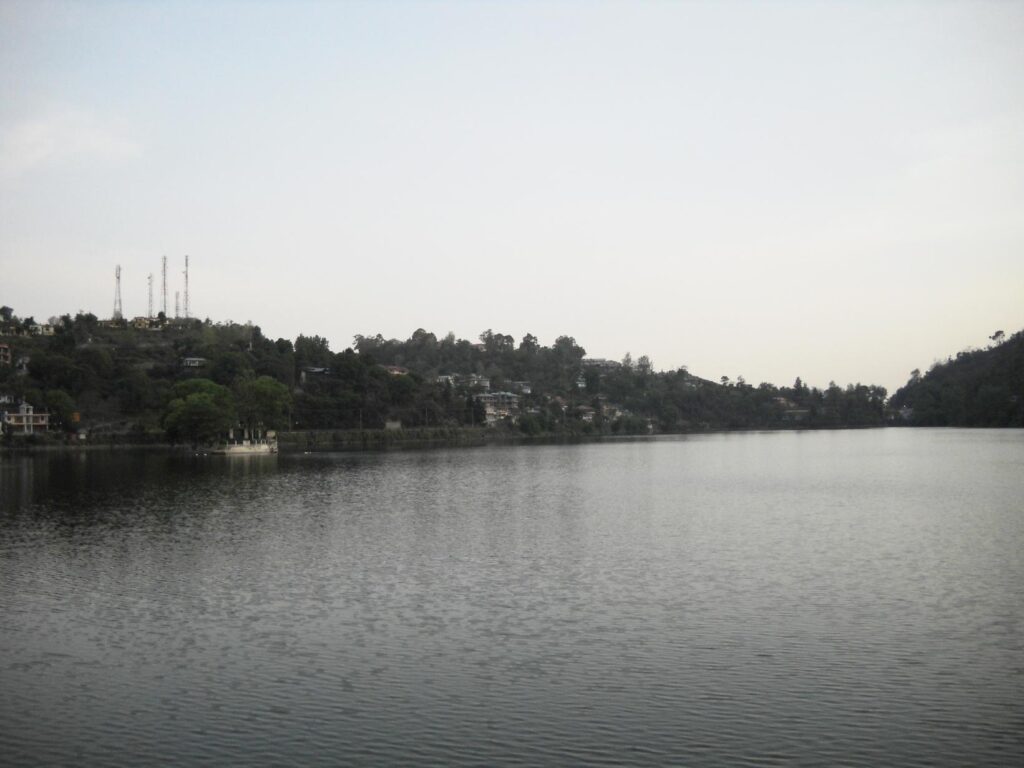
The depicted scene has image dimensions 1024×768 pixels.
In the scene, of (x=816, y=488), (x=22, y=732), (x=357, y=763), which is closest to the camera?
(x=357, y=763)

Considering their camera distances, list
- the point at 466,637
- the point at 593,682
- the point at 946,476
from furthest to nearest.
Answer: the point at 946,476 < the point at 466,637 < the point at 593,682

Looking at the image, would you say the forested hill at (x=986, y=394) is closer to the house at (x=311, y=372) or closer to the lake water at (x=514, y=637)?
the house at (x=311, y=372)

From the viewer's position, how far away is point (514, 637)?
1684 centimetres

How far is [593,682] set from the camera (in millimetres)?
14078

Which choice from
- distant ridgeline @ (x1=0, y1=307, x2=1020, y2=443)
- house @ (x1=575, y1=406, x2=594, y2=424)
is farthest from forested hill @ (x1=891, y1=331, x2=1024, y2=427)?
house @ (x1=575, y1=406, x2=594, y2=424)

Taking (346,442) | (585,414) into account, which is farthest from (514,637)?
(585,414)

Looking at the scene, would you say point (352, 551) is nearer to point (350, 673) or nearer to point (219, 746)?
point (350, 673)

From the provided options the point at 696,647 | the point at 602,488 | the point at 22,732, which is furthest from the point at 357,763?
the point at 602,488

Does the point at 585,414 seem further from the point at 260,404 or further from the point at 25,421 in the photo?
the point at 25,421

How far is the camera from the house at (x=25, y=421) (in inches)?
4099

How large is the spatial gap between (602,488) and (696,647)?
34914 millimetres

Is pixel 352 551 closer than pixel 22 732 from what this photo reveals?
No

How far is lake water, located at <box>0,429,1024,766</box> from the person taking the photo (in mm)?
11844

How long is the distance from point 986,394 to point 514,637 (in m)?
170
